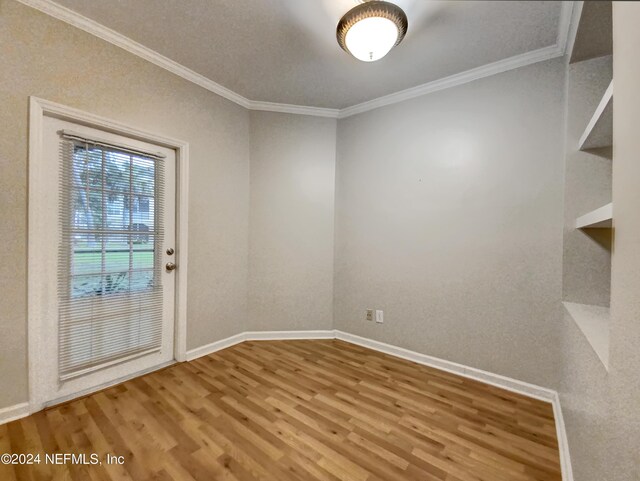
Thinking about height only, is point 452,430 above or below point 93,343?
below

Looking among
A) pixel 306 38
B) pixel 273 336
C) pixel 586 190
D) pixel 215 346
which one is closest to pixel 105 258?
pixel 215 346

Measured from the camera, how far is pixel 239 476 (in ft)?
3.88

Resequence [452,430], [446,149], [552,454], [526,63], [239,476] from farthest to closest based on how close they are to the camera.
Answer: [446,149] < [526,63] < [452,430] < [552,454] < [239,476]

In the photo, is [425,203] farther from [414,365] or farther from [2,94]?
[2,94]

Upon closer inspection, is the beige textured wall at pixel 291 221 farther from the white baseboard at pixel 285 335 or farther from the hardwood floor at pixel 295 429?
the hardwood floor at pixel 295 429

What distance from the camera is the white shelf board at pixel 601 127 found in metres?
0.97

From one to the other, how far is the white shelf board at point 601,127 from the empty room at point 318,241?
0.07 feet

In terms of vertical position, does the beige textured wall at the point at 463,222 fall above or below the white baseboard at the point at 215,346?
above

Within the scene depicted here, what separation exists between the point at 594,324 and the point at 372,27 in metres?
1.85

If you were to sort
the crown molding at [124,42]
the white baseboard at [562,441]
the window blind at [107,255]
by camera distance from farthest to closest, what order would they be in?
the window blind at [107,255] → the crown molding at [124,42] → the white baseboard at [562,441]

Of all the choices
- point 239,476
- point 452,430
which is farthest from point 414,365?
point 239,476

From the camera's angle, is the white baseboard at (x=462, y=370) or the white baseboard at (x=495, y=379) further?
the white baseboard at (x=462, y=370)

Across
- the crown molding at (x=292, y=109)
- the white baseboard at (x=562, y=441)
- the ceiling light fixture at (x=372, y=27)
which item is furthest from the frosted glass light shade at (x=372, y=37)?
the white baseboard at (x=562, y=441)

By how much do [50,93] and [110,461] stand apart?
6.83 feet
